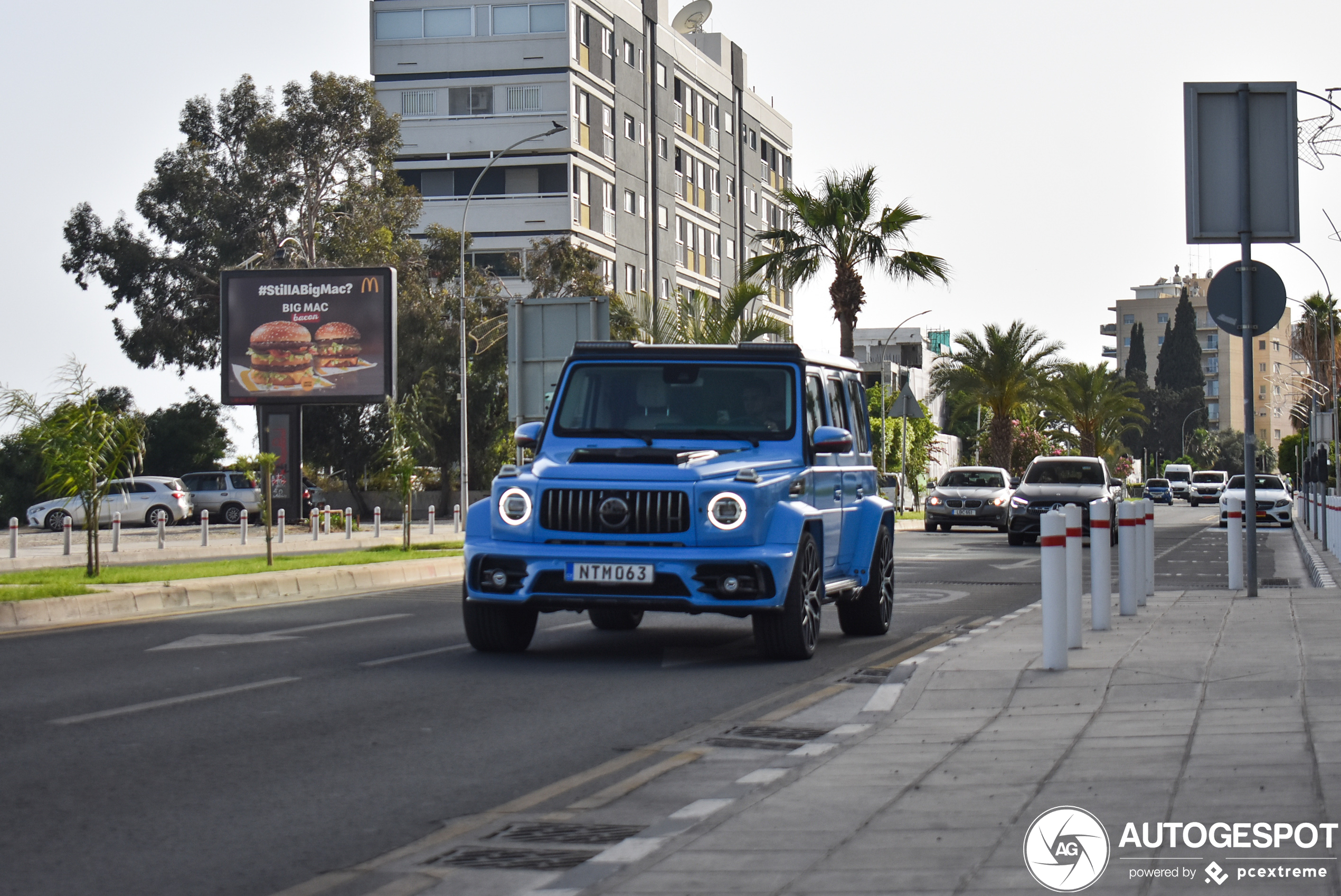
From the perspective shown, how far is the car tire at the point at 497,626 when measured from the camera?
1155 cm

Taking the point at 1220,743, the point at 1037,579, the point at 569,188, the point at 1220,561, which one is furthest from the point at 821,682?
the point at 569,188

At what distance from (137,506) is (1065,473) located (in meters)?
26.3

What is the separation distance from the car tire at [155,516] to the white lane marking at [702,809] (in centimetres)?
4185

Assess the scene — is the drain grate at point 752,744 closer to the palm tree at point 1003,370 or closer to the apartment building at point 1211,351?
the palm tree at point 1003,370

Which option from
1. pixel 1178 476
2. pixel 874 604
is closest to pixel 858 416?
pixel 874 604

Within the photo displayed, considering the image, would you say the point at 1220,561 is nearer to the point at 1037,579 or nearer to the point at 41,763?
the point at 1037,579

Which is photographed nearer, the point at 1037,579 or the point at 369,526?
the point at 1037,579

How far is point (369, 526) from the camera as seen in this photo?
154 feet

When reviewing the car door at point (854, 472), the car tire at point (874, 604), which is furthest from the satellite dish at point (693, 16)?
the car tire at point (874, 604)

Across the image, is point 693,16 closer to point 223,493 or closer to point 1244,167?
point 223,493

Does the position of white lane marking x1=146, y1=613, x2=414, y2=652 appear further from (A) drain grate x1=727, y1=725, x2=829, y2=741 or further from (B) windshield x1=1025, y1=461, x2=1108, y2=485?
(B) windshield x1=1025, y1=461, x2=1108, y2=485

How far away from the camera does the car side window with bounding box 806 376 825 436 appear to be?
12047 millimetres

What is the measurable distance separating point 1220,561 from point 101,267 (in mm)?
42115

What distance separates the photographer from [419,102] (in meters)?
61.2
